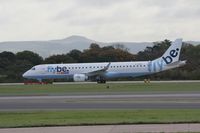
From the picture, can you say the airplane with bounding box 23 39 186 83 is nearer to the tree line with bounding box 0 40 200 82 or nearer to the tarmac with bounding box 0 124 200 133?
the tree line with bounding box 0 40 200 82

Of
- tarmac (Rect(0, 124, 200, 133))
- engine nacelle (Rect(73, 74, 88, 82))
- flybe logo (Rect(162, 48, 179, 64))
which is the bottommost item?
tarmac (Rect(0, 124, 200, 133))

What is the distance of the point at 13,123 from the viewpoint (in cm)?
1683

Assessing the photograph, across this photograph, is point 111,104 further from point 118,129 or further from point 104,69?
point 104,69

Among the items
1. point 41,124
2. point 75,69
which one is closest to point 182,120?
point 41,124

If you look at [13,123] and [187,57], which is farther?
[187,57]

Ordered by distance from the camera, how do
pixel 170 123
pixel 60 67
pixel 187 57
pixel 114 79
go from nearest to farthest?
pixel 170 123
pixel 60 67
pixel 114 79
pixel 187 57

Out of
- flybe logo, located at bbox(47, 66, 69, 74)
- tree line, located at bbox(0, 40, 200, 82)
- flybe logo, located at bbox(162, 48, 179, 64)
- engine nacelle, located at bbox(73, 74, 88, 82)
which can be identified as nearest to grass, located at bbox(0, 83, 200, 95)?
engine nacelle, located at bbox(73, 74, 88, 82)

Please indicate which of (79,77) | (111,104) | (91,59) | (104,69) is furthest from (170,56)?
(111,104)

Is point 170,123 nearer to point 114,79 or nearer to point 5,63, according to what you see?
point 114,79

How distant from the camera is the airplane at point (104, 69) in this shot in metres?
67.4

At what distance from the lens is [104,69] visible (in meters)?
66.9

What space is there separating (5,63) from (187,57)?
30433 millimetres

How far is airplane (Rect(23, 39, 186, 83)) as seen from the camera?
67.4m

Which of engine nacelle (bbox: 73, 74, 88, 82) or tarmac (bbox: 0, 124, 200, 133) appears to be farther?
engine nacelle (bbox: 73, 74, 88, 82)
